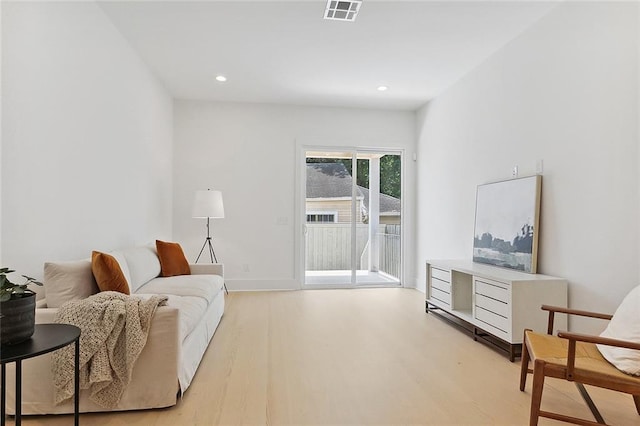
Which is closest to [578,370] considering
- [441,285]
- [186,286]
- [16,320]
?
[441,285]

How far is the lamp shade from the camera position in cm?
497

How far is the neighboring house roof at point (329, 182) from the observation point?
Result: 19.6 ft

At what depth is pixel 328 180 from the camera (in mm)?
6008

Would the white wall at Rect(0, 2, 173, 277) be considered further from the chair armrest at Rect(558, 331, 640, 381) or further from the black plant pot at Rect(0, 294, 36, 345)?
the chair armrest at Rect(558, 331, 640, 381)

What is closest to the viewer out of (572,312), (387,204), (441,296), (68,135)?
(572,312)

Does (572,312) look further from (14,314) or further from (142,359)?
(14,314)

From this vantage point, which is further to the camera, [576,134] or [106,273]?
[576,134]

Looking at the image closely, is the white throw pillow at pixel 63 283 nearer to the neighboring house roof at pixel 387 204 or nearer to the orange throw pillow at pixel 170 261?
the orange throw pillow at pixel 170 261

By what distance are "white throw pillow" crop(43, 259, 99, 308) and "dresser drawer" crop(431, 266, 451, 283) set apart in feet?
10.8

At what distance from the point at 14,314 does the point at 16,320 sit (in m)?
0.03

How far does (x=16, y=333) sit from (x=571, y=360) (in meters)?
2.49

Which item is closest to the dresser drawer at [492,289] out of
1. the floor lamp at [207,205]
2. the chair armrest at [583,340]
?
the chair armrest at [583,340]

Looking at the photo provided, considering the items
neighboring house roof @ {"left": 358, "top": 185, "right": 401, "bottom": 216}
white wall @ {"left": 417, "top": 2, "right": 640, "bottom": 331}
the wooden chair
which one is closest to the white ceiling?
white wall @ {"left": 417, "top": 2, "right": 640, "bottom": 331}

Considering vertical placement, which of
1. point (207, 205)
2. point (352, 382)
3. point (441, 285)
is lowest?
point (352, 382)
